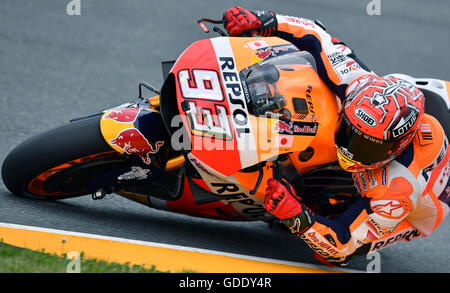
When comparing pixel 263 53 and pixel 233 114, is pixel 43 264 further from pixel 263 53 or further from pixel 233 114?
pixel 263 53

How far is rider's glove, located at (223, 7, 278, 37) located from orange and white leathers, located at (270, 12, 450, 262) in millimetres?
339

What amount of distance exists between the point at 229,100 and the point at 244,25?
84cm

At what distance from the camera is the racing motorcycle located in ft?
11.4

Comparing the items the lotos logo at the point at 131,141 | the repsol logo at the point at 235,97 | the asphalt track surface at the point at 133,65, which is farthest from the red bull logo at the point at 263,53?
the asphalt track surface at the point at 133,65

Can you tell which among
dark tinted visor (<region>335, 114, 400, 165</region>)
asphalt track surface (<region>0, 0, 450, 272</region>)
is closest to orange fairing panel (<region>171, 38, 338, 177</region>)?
dark tinted visor (<region>335, 114, 400, 165</region>)

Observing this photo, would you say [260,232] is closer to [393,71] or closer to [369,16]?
[393,71]

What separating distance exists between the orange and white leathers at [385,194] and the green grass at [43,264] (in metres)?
0.99

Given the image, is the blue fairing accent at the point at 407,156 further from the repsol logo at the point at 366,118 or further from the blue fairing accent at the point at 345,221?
the repsol logo at the point at 366,118

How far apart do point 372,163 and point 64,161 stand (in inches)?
63.9

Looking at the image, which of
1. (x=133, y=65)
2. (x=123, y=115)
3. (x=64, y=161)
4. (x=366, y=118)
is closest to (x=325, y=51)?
(x=366, y=118)
